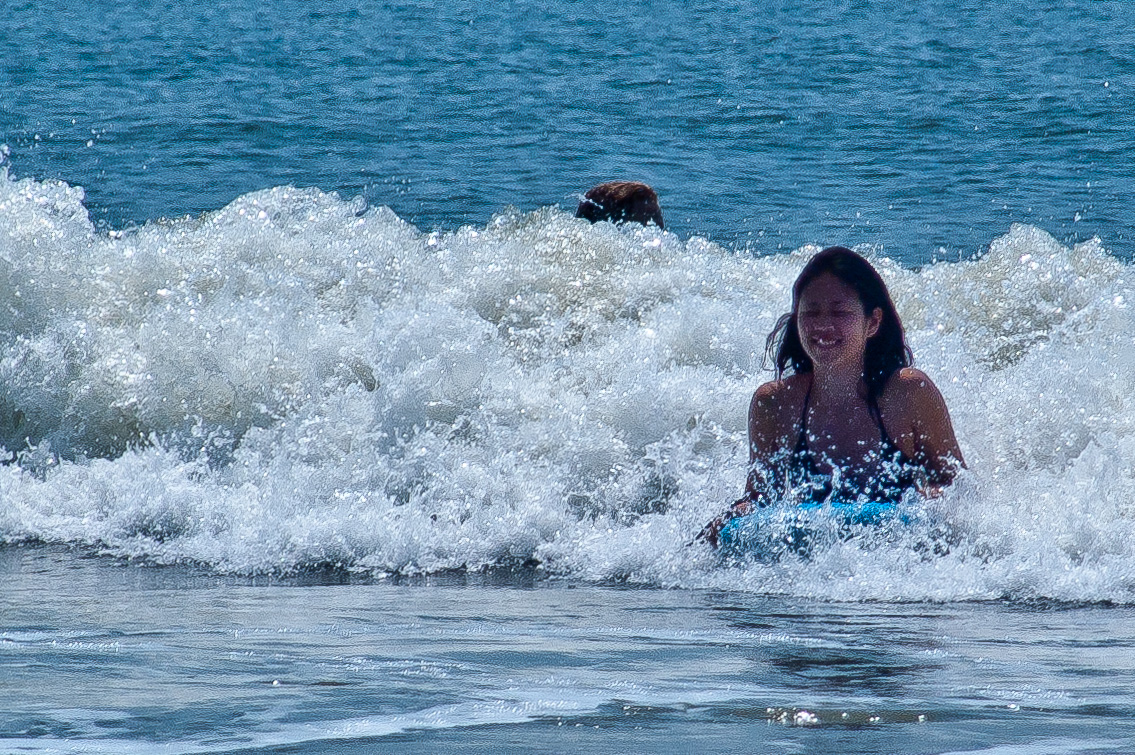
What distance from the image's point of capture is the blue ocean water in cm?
1198

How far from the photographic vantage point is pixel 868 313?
17.3ft

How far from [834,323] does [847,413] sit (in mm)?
313

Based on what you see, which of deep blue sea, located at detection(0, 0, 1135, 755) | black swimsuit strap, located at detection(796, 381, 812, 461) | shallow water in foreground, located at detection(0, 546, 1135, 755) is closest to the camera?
shallow water in foreground, located at detection(0, 546, 1135, 755)

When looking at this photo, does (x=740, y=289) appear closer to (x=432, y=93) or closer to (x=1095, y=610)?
(x=1095, y=610)

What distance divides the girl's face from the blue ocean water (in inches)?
213

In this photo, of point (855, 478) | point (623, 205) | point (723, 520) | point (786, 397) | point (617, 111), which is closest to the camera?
point (723, 520)

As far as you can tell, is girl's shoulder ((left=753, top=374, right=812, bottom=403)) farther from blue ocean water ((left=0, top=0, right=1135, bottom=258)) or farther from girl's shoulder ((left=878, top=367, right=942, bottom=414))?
blue ocean water ((left=0, top=0, right=1135, bottom=258))

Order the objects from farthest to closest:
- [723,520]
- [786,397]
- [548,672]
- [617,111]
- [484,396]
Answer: [617,111], [484,396], [786,397], [723,520], [548,672]

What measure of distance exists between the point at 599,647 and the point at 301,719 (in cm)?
101

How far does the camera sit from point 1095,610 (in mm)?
4574

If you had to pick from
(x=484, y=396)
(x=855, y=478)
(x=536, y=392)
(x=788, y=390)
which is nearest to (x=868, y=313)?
(x=788, y=390)

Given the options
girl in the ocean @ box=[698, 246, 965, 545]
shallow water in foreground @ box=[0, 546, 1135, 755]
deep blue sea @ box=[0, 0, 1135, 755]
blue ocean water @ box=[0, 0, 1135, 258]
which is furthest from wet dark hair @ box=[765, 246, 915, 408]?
blue ocean water @ box=[0, 0, 1135, 258]

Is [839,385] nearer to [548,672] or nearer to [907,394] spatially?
[907,394]

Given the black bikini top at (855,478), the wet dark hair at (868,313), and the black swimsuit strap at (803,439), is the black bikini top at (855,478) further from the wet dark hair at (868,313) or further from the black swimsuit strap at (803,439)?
the wet dark hair at (868,313)
